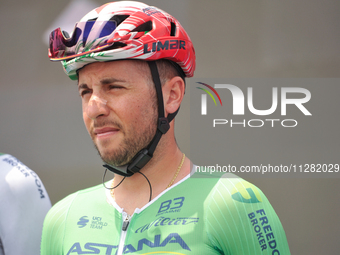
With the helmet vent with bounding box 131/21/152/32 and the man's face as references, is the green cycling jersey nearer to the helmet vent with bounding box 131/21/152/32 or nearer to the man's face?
the man's face

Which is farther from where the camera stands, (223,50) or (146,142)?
(223,50)

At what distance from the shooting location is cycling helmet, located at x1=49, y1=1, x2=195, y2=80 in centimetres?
157

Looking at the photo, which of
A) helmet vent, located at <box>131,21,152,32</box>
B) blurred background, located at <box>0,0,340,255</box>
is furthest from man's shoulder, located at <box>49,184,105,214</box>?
blurred background, located at <box>0,0,340,255</box>

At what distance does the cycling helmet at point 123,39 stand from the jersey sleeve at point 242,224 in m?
0.68

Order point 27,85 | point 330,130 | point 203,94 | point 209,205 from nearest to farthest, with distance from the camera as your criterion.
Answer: point 209,205, point 330,130, point 203,94, point 27,85

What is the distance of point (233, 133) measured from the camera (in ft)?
9.81

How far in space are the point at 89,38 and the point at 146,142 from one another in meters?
0.55

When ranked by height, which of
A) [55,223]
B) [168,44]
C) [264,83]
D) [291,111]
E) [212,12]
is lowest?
[55,223]

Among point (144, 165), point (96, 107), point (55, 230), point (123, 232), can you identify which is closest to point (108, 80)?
point (96, 107)

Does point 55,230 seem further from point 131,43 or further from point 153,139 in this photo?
point 131,43

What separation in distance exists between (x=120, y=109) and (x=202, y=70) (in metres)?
1.65

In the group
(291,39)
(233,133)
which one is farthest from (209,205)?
(291,39)

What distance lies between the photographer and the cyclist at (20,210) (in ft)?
6.61

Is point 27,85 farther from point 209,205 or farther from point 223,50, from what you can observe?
point 209,205
